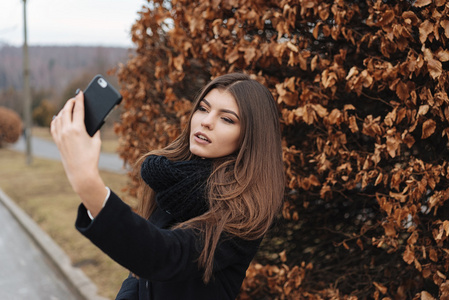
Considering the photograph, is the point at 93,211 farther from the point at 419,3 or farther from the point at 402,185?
the point at 402,185

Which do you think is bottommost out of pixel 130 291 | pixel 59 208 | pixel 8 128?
pixel 8 128

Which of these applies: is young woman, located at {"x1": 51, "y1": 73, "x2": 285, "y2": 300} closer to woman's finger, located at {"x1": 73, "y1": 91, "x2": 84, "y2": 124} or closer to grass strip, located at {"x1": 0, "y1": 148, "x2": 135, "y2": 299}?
woman's finger, located at {"x1": 73, "y1": 91, "x2": 84, "y2": 124}

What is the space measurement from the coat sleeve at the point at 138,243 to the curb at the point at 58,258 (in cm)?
335

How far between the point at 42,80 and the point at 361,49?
97341 mm

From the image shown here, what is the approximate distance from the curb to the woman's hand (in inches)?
140

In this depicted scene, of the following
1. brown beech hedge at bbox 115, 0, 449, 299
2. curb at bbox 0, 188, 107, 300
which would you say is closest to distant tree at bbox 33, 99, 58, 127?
curb at bbox 0, 188, 107, 300

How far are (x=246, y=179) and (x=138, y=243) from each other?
54cm

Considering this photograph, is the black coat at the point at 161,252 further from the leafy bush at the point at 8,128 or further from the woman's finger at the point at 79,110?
the leafy bush at the point at 8,128

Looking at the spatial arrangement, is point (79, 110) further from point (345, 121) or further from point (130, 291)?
point (345, 121)

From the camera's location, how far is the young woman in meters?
1.27

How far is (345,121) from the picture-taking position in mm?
2219

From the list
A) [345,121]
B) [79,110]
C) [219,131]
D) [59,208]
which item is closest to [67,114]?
[79,110]

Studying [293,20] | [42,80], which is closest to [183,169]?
[293,20]

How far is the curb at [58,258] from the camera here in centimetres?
445
